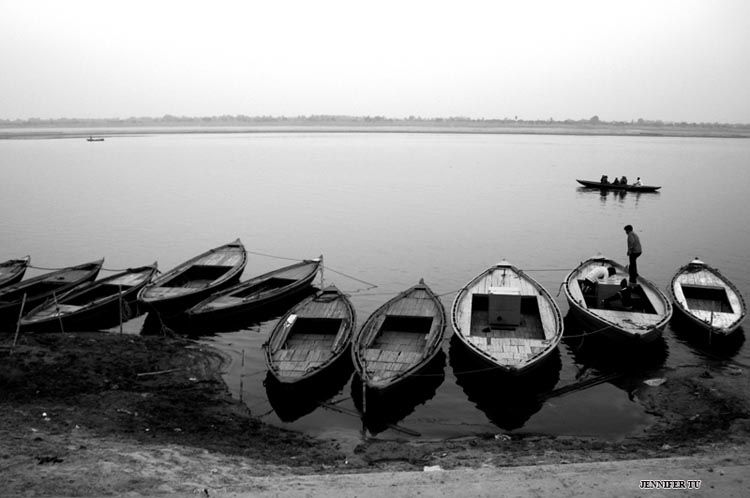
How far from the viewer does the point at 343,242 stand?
115 feet

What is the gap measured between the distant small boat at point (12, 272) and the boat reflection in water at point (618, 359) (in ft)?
72.5

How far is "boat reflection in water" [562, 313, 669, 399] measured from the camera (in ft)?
53.7

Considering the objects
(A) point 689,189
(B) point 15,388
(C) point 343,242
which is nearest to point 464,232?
(C) point 343,242

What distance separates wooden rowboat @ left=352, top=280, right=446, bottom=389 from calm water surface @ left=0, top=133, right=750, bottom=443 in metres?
1.02

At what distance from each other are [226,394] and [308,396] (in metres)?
2.16

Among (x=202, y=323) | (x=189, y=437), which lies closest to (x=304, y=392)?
(x=189, y=437)

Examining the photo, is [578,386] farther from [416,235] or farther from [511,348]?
[416,235]

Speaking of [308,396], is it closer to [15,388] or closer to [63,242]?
[15,388]

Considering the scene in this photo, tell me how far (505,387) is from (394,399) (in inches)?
125

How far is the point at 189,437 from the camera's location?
39.3 ft

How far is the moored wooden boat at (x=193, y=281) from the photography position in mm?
21172

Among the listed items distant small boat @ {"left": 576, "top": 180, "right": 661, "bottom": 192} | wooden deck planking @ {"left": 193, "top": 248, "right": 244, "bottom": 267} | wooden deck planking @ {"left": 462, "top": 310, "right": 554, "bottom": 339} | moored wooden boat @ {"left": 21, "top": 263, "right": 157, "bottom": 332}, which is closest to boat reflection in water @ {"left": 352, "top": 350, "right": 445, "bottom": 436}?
wooden deck planking @ {"left": 462, "top": 310, "right": 554, "bottom": 339}

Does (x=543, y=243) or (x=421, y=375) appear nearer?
(x=421, y=375)

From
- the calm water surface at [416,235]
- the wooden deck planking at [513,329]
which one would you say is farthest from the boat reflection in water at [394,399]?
the wooden deck planking at [513,329]
